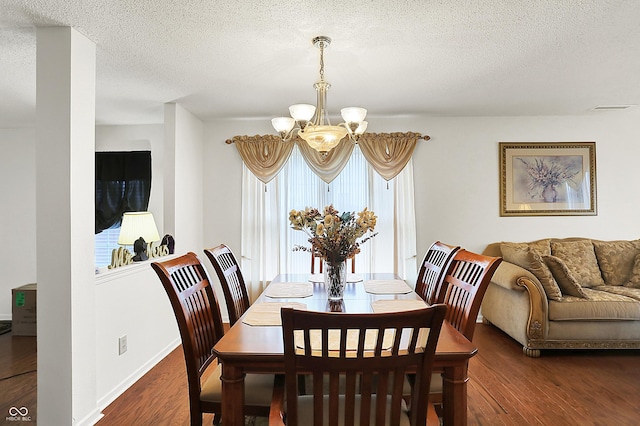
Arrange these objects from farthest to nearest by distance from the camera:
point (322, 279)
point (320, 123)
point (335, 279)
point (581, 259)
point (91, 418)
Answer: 1. point (581, 259)
2. point (322, 279)
3. point (320, 123)
4. point (91, 418)
5. point (335, 279)

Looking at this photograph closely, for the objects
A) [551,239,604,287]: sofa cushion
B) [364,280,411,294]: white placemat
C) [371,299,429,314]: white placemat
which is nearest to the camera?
[371,299,429,314]: white placemat

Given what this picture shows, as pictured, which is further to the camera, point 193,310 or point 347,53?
point 347,53

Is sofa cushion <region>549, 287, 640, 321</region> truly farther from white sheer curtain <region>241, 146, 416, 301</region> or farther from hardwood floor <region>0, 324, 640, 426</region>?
white sheer curtain <region>241, 146, 416, 301</region>

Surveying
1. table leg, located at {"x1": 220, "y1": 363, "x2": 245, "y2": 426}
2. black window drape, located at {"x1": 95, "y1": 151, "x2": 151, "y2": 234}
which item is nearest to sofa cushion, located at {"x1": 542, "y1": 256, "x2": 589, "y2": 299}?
table leg, located at {"x1": 220, "y1": 363, "x2": 245, "y2": 426}

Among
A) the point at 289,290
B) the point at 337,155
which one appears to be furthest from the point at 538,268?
the point at 289,290

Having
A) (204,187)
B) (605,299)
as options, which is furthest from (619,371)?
(204,187)

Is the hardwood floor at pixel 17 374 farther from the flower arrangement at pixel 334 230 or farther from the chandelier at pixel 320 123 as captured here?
the chandelier at pixel 320 123

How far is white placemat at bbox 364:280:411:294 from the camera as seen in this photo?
2.62m

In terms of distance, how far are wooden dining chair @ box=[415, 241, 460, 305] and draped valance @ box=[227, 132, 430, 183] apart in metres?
1.82

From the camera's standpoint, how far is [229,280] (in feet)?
8.42

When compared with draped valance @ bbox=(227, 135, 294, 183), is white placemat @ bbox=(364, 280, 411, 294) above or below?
below

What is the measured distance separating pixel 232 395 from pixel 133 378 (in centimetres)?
206

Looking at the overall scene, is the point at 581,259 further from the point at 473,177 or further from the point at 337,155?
the point at 337,155

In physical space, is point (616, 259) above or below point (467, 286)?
below
